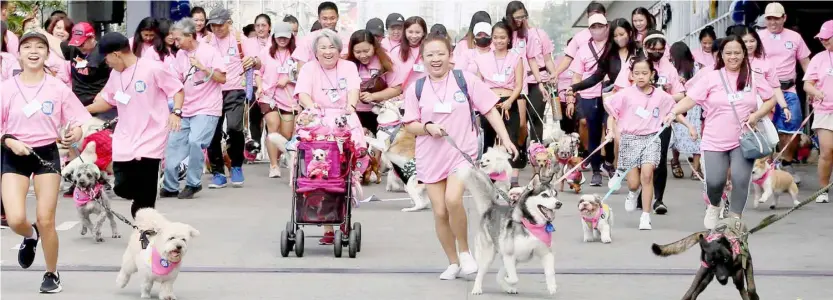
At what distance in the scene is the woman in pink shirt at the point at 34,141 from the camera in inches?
351

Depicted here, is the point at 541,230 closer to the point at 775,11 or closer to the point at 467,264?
the point at 467,264

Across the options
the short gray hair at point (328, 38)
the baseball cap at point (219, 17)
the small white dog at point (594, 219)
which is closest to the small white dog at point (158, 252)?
the short gray hair at point (328, 38)

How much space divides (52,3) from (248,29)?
7.16 m

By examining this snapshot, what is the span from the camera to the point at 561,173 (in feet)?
50.5

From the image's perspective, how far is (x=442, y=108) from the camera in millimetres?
9375

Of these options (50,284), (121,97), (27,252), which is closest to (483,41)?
(121,97)

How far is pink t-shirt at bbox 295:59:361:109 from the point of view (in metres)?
11.0

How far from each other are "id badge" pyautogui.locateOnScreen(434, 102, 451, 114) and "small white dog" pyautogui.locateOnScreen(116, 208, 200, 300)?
1756 millimetres

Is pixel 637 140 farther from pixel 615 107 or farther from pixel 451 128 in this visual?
pixel 451 128

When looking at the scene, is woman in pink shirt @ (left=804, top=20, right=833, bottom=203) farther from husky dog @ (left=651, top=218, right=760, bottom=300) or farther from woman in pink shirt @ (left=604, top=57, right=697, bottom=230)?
husky dog @ (left=651, top=218, right=760, bottom=300)

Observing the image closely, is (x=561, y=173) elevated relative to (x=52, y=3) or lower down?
lower down

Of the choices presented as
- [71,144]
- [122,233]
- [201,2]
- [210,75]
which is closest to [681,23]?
[201,2]

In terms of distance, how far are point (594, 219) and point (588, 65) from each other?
474 cm

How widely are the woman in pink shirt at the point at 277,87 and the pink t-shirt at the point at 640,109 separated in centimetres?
461
